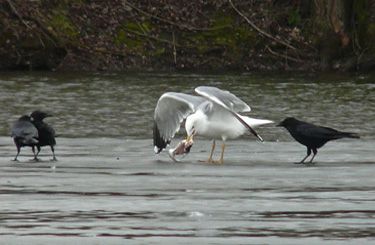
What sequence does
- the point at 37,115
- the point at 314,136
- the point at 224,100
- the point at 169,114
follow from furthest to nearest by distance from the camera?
the point at 169,114 < the point at 37,115 < the point at 224,100 < the point at 314,136

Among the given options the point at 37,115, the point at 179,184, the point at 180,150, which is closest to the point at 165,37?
the point at 37,115

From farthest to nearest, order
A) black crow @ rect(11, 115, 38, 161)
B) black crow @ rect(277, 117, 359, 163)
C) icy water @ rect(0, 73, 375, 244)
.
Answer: black crow @ rect(277, 117, 359, 163) < black crow @ rect(11, 115, 38, 161) < icy water @ rect(0, 73, 375, 244)

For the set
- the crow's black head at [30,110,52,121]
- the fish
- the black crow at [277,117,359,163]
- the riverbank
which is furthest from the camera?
the riverbank

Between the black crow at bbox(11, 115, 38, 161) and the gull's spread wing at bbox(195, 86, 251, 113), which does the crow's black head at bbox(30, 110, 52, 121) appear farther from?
the gull's spread wing at bbox(195, 86, 251, 113)

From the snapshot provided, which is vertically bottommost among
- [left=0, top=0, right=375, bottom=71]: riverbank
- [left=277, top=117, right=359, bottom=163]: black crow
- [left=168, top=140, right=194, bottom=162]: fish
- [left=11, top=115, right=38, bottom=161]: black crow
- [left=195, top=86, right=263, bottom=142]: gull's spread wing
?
[left=0, top=0, right=375, bottom=71]: riverbank

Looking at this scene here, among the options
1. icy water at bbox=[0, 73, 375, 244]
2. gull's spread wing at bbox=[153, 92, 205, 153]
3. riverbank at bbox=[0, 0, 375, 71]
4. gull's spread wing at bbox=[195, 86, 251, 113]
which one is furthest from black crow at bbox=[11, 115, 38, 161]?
riverbank at bbox=[0, 0, 375, 71]

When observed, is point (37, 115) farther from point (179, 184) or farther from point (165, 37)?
point (165, 37)

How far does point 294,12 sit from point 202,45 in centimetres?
319

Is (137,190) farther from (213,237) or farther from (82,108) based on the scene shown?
(82,108)

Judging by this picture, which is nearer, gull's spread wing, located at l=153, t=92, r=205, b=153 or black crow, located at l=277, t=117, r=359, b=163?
black crow, located at l=277, t=117, r=359, b=163

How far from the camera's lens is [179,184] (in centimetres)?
1156

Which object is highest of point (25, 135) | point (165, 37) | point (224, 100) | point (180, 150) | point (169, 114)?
point (224, 100)

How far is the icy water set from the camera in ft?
27.4

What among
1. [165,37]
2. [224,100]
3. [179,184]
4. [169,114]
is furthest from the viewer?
[165,37]
